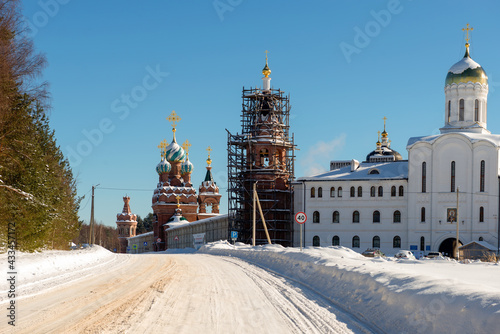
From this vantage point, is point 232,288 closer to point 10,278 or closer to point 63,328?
point 10,278

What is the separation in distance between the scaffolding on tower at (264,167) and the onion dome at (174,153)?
1470 inches

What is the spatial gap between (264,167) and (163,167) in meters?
40.5

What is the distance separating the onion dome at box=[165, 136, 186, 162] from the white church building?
4363 centimetres

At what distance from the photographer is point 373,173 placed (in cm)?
6531

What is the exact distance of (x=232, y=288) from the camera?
16.5 meters

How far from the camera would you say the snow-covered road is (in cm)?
1034

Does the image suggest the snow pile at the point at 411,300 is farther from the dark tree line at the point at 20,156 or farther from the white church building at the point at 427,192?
the white church building at the point at 427,192

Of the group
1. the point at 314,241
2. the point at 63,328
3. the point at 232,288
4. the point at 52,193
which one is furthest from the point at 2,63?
the point at 314,241

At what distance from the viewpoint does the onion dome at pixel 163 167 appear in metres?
106

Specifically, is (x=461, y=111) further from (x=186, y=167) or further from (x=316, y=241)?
(x=186, y=167)

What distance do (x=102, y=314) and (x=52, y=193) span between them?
18.6m

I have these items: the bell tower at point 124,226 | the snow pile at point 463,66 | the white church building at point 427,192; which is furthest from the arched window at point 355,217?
the bell tower at point 124,226

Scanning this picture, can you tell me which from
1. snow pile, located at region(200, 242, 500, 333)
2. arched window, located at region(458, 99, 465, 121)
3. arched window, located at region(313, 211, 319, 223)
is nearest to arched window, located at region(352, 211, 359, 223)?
arched window, located at region(313, 211, 319, 223)

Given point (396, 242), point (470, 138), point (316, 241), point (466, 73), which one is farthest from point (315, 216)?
point (466, 73)
